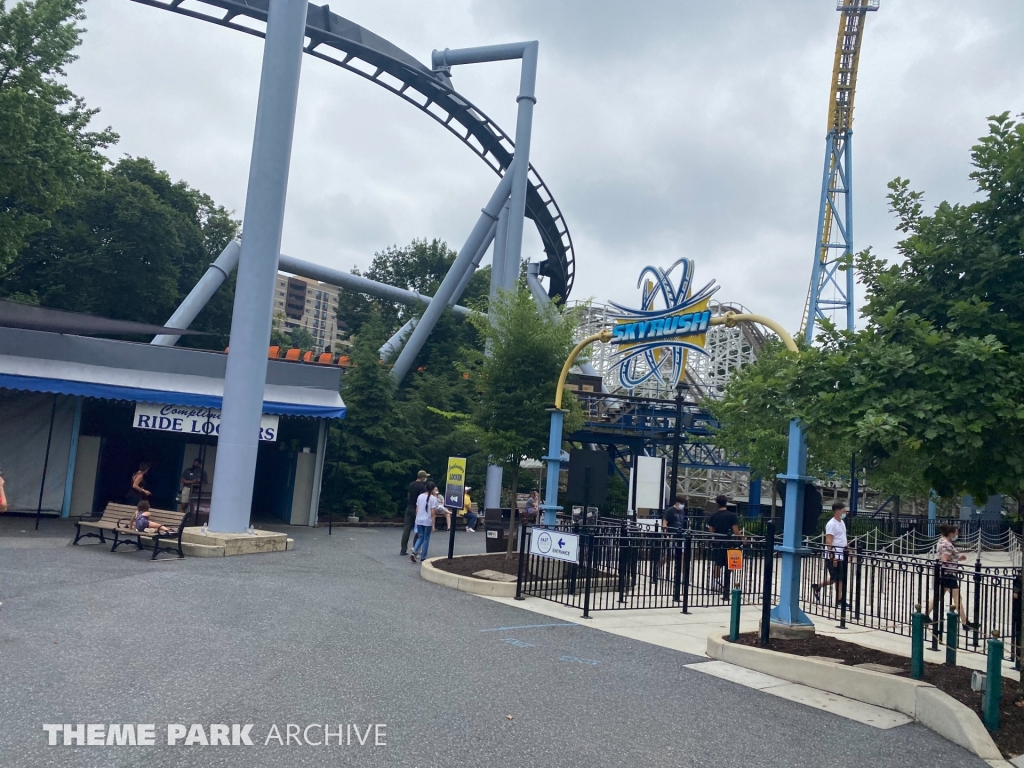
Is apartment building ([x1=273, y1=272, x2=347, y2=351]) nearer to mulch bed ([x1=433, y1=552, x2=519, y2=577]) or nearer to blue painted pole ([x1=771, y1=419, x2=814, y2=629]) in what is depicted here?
mulch bed ([x1=433, y1=552, x2=519, y2=577])

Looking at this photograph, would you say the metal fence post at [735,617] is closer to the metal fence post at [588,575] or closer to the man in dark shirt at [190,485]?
the metal fence post at [588,575]

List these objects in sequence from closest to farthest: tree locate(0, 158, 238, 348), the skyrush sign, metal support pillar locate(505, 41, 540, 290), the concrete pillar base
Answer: the skyrush sign → the concrete pillar base → metal support pillar locate(505, 41, 540, 290) → tree locate(0, 158, 238, 348)

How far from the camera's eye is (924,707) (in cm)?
698

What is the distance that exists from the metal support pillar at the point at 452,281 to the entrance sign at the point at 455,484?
13801 mm

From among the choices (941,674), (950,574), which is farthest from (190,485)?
(941,674)

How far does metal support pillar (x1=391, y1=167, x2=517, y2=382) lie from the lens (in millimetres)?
31469

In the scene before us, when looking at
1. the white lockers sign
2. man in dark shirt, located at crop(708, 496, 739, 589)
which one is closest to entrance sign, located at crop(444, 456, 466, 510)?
the white lockers sign

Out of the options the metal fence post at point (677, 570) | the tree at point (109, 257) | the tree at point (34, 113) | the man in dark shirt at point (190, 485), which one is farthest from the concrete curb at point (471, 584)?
the tree at point (109, 257)

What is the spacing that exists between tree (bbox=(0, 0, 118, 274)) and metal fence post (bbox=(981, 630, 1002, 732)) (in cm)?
2154

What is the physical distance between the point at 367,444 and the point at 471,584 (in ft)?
44.5

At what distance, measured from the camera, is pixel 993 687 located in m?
6.61

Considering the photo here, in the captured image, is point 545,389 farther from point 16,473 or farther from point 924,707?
point 16,473

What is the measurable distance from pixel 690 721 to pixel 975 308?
432cm

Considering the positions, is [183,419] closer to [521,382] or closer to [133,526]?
[133,526]
